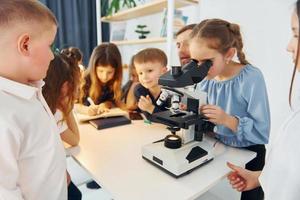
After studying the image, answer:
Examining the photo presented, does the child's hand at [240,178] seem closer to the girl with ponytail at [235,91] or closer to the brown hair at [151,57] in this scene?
the girl with ponytail at [235,91]

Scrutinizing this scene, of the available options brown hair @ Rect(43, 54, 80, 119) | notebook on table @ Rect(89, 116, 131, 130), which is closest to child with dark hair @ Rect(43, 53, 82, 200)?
brown hair @ Rect(43, 54, 80, 119)

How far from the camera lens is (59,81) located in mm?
917

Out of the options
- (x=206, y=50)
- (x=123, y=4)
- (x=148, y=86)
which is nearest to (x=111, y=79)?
(x=148, y=86)

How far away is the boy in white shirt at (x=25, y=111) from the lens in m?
0.53

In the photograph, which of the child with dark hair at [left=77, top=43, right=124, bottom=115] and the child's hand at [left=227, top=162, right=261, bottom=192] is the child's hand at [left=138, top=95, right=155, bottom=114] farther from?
the child's hand at [left=227, top=162, right=261, bottom=192]

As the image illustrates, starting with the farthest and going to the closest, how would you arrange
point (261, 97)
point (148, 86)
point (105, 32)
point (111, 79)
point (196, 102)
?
point (105, 32)
point (111, 79)
point (148, 86)
point (261, 97)
point (196, 102)

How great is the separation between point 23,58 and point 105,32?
277cm

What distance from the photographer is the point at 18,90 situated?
1.88ft

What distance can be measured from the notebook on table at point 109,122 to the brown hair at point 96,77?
350mm

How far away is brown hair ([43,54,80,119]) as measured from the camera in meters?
0.90

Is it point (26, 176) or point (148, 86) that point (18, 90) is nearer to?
point (26, 176)

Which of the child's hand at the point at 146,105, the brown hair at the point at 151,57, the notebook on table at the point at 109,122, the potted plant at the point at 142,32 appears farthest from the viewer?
the potted plant at the point at 142,32

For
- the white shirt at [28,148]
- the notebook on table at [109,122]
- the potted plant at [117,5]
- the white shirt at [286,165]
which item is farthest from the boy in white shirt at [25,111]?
the potted plant at [117,5]

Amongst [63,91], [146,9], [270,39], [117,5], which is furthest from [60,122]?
[117,5]
